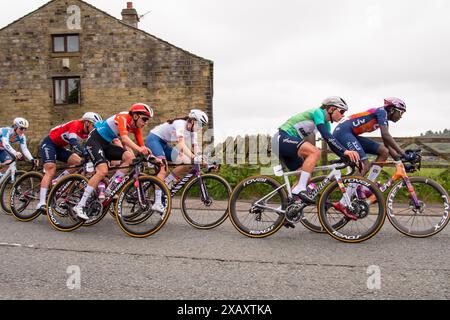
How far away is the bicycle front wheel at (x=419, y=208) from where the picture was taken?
592cm

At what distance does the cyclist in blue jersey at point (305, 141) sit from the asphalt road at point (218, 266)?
0.92 meters

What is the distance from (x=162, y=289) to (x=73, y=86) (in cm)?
2309

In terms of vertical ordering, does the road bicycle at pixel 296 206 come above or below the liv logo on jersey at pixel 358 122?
below

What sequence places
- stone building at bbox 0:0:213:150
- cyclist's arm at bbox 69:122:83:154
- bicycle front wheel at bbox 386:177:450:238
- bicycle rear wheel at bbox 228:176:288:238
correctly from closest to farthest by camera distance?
A: bicycle front wheel at bbox 386:177:450:238 → bicycle rear wheel at bbox 228:176:288:238 → cyclist's arm at bbox 69:122:83:154 → stone building at bbox 0:0:213:150

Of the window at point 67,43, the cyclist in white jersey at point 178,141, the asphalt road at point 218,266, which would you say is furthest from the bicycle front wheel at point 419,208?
the window at point 67,43

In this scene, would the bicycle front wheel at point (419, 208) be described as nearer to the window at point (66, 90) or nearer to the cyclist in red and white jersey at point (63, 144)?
the cyclist in red and white jersey at point (63, 144)

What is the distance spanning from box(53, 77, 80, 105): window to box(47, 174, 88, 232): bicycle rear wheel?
754 inches

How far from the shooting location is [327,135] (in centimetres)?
600

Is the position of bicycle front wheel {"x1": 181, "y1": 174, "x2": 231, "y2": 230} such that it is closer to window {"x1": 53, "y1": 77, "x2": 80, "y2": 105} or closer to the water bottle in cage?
the water bottle in cage

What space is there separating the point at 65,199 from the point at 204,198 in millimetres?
2141

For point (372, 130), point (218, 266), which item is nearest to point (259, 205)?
point (218, 266)

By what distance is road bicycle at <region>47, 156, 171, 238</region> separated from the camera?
6230mm

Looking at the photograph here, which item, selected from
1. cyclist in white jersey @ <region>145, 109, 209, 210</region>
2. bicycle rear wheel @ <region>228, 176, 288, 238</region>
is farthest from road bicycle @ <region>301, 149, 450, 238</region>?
cyclist in white jersey @ <region>145, 109, 209, 210</region>
